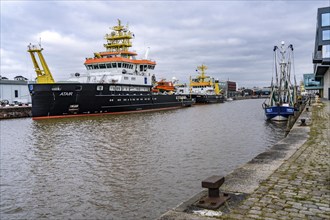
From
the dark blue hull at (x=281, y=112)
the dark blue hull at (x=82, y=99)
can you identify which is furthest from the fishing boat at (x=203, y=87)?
the dark blue hull at (x=281, y=112)

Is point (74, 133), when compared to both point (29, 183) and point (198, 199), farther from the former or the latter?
point (198, 199)

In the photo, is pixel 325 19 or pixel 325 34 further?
pixel 325 19

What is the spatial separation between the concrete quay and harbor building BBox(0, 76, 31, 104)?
2053 inches

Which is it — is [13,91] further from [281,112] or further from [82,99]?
[281,112]

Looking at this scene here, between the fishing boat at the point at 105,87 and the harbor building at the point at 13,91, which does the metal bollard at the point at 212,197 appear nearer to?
the fishing boat at the point at 105,87

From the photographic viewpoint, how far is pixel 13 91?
54375mm

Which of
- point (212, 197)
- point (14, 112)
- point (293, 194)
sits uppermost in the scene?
point (212, 197)

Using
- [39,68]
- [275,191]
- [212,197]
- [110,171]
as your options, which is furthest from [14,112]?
[275,191]

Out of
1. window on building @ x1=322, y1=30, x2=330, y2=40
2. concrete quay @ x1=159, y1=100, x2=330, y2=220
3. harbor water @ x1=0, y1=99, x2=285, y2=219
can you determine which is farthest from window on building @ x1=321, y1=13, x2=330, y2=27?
concrete quay @ x1=159, y1=100, x2=330, y2=220

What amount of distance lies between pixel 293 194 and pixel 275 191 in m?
0.30

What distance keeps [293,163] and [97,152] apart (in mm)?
8490

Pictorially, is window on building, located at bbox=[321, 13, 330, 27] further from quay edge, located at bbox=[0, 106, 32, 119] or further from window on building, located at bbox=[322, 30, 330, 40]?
quay edge, located at bbox=[0, 106, 32, 119]

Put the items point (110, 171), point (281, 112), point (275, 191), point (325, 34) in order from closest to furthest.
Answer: point (275, 191)
point (110, 171)
point (281, 112)
point (325, 34)

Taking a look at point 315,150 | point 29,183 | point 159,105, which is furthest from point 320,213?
point 159,105
